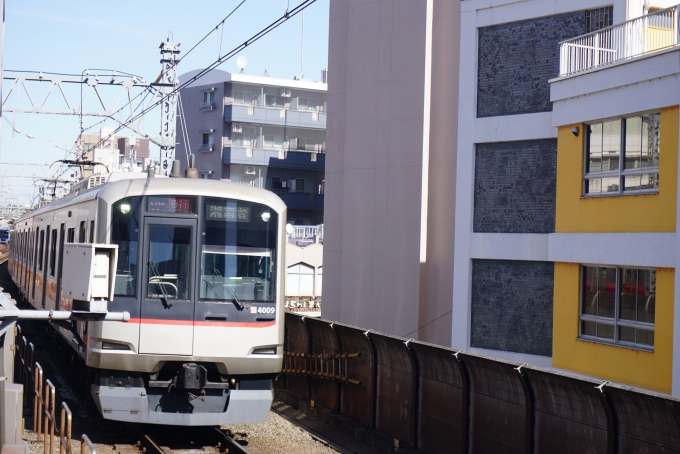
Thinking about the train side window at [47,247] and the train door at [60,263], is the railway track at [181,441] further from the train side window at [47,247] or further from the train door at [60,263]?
the train side window at [47,247]

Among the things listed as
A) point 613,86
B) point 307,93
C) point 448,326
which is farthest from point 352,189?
point 307,93

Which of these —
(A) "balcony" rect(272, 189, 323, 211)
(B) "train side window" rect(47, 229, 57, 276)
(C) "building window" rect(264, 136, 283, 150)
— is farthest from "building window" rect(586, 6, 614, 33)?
(C) "building window" rect(264, 136, 283, 150)

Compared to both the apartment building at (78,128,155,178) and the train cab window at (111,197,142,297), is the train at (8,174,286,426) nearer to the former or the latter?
the train cab window at (111,197,142,297)

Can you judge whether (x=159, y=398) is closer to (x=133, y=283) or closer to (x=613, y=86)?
(x=133, y=283)

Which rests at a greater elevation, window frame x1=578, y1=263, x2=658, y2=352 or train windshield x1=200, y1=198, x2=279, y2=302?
train windshield x1=200, y1=198, x2=279, y2=302

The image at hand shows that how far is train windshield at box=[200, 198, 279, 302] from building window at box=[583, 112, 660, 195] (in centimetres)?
570

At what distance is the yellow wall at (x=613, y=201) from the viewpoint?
11.6m

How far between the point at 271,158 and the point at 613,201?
118 ft

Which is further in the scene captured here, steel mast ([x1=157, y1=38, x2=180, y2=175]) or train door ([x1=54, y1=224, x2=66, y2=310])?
steel mast ([x1=157, y1=38, x2=180, y2=175])

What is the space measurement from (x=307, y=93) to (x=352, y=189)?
29.9 m

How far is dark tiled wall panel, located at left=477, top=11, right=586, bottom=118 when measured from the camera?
49.3 feet

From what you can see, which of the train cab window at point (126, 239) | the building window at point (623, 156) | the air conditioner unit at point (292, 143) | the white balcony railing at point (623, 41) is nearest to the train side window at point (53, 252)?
the train cab window at point (126, 239)

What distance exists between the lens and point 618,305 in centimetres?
1275

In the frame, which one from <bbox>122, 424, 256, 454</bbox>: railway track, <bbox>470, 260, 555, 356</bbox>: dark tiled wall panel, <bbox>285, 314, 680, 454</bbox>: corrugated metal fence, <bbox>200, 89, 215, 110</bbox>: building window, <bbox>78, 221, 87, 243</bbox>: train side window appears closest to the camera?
<bbox>285, 314, 680, 454</bbox>: corrugated metal fence
